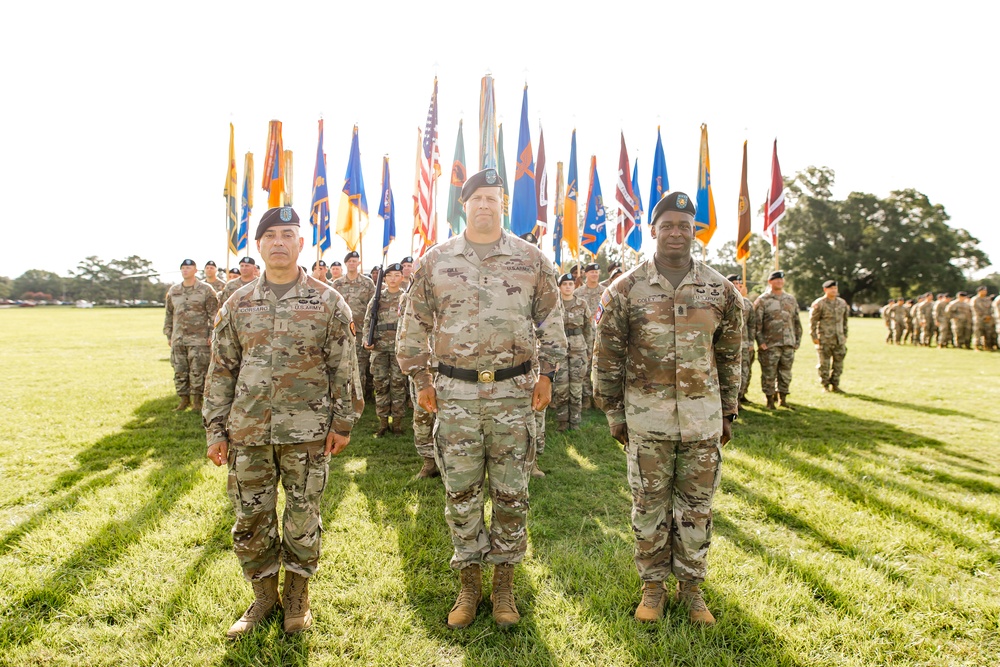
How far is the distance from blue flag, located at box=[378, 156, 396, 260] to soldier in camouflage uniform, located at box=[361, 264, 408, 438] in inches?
158

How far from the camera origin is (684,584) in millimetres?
2943

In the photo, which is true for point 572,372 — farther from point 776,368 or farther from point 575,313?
point 776,368

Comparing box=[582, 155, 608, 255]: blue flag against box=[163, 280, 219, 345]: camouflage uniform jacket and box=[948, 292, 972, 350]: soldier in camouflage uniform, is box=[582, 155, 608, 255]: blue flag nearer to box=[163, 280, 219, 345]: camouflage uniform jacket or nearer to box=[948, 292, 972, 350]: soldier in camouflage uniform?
box=[163, 280, 219, 345]: camouflage uniform jacket

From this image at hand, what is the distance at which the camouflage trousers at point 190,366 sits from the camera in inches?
304

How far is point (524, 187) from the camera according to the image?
344 inches

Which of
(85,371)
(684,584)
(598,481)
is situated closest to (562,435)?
(598,481)

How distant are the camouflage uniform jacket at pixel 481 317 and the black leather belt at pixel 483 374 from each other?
0.02m

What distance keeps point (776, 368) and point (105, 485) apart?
9329mm

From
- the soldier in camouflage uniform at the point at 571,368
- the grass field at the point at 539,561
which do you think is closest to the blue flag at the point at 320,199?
the grass field at the point at 539,561

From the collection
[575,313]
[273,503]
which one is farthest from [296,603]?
[575,313]

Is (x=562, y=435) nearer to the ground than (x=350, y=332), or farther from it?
nearer to the ground

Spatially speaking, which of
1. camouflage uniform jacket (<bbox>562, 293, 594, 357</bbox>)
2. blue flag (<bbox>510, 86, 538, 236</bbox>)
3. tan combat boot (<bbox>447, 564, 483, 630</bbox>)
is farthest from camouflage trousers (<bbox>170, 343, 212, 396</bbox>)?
tan combat boot (<bbox>447, 564, 483, 630</bbox>)

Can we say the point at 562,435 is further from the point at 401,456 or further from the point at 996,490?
the point at 996,490

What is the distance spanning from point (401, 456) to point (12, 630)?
11.5ft
